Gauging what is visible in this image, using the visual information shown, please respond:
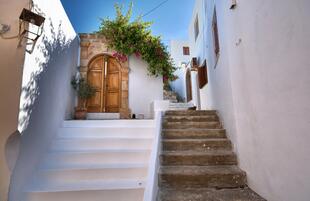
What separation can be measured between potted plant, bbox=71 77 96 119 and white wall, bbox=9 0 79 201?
392mm

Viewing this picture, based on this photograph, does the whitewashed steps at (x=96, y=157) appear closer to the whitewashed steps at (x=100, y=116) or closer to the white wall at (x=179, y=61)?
the whitewashed steps at (x=100, y=116)

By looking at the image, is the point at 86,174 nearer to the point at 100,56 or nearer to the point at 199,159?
the point at 199,159

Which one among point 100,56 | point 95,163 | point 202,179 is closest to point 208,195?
point 202,179

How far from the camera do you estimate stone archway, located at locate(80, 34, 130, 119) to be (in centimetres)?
502

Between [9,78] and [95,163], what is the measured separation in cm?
166

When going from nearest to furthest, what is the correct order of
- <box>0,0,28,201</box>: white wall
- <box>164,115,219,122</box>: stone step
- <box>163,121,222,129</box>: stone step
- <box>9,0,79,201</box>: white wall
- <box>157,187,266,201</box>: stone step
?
<box>157,187,266,201</box>: stone step, <box>0,0,28,201</box>: white wall, <box>9,0,79,201</box>: white wall, <box>163,121,222,129</box>: stone step, <box>164,115,219,122</box>: stone step

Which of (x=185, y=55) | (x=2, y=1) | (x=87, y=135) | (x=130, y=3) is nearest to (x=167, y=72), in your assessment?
(x=130, y=3)

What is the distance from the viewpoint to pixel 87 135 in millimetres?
3334

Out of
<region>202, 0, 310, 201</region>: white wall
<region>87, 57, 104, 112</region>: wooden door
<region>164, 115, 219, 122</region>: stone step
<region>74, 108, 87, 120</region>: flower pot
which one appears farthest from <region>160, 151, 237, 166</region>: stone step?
<region>87, 57, 104, 112</region>: wooden door

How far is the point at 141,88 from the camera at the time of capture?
5.25 m

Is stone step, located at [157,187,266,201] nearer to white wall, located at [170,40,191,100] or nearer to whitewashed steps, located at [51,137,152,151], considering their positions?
whitewashed steps, located at [51,137,152,151]

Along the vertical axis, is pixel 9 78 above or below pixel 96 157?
above

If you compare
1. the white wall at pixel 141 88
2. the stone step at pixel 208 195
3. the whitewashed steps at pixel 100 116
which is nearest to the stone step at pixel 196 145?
→ the stone step at pixel 208 195

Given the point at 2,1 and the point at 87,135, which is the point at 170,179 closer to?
the point at 87,135
